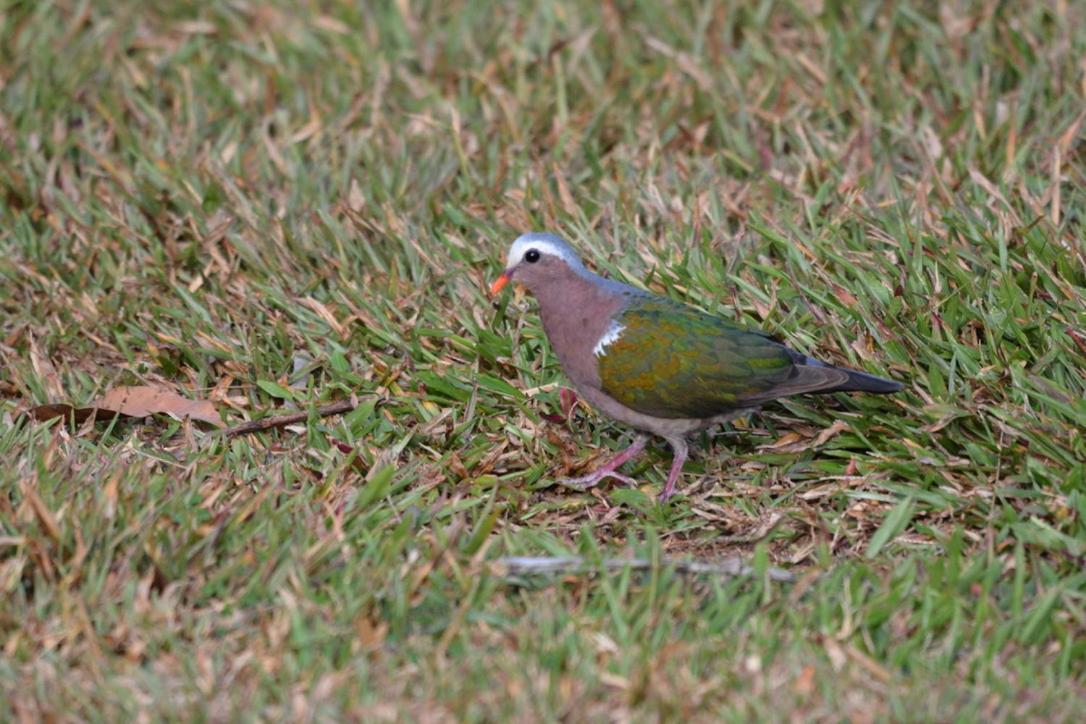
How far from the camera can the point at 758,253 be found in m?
5.20

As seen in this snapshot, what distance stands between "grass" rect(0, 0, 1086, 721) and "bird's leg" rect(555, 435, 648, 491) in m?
0.07

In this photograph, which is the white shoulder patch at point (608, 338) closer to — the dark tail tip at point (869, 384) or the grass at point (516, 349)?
the grass at point (516, 349)

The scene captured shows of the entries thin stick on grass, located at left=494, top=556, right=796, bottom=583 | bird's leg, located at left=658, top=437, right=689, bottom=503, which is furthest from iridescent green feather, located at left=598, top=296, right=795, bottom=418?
thin stick on grass, located at left=494, top=556, right=796, bottom=583

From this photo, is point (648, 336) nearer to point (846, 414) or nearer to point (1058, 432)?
point (846, 414)

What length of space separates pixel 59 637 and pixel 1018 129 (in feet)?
13.8

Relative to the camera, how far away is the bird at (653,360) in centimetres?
425

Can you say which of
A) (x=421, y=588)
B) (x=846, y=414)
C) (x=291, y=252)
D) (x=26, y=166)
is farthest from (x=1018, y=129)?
(x=26, y=166)

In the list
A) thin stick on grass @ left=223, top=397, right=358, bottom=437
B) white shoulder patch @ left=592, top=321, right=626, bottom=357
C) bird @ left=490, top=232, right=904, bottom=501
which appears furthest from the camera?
thin stick on grass @ left=223, top=397, right=358, bottom=437

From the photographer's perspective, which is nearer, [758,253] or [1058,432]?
[1058,432]

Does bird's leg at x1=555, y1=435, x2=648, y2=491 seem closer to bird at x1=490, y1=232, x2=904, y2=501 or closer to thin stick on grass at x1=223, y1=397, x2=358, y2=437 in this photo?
bird at x1=490, y1=232, x2=904, y2=501

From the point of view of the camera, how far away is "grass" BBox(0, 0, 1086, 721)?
344 centimetres

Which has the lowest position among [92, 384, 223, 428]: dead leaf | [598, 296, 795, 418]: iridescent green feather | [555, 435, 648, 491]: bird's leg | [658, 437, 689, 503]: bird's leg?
[92, 384, 223, 428]: dead leaf

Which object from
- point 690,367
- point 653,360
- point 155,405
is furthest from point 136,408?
point 690,367

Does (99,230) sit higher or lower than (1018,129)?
lower
